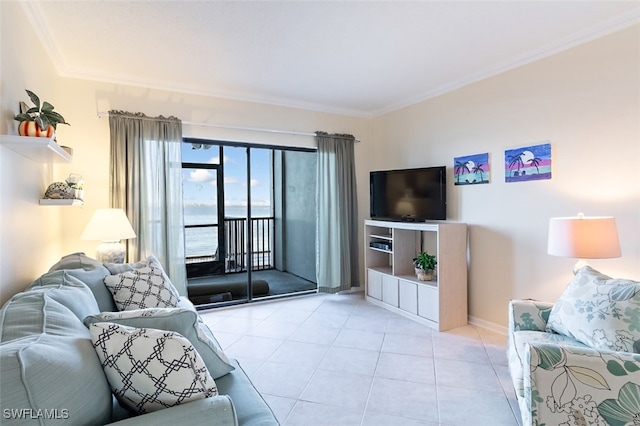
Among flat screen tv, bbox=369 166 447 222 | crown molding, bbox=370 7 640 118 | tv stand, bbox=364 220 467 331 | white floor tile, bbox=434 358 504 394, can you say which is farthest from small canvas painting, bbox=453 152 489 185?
white floor tile, bbox=434 358 504 394

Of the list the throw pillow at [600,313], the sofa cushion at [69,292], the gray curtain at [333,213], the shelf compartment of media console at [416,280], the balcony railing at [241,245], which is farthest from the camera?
the gray curtain at [333,213]

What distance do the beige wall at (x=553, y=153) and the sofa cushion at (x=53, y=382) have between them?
10.6 feet

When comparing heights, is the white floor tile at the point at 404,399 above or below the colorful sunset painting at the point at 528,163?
below

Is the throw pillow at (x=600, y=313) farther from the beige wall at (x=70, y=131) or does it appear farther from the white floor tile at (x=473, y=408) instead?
the beige wall at (x=70, y=131)

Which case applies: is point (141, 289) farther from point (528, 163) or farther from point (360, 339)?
point (528, 163)

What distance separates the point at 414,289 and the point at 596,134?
211 centimetres

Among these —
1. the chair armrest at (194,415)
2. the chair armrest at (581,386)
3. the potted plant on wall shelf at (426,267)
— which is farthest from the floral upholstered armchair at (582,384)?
the potted plant on wall shelf at (426,267)

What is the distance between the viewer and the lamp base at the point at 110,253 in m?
3.02

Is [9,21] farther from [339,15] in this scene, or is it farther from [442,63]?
[442,63]

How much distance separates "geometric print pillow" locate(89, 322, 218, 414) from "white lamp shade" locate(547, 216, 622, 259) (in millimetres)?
2405

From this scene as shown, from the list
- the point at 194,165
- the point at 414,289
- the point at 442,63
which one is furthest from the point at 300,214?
the point at 442,63

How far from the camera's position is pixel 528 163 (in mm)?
3035

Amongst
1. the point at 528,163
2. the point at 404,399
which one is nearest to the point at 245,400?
the point at 404,399
